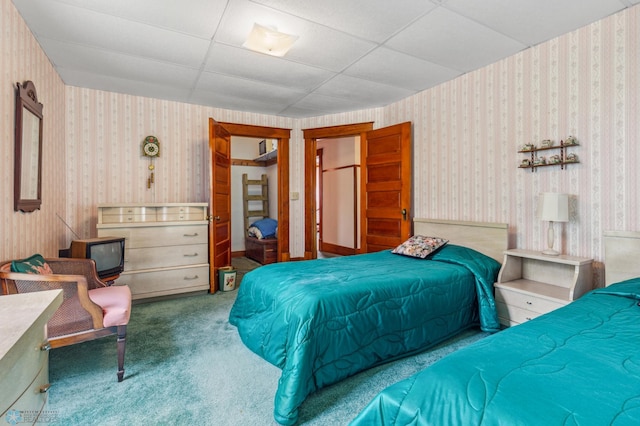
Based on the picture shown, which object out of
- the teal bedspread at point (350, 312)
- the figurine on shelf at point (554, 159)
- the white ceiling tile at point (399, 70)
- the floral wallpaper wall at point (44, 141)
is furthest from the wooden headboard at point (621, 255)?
the floral wallpaper wall at point (44, 141)

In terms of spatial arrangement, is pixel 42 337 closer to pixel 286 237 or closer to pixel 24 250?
pixel 24 250

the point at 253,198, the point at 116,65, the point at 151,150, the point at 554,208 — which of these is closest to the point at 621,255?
the point at 554,208

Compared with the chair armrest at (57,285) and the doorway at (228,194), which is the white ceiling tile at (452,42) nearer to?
the doorway at (228,194)

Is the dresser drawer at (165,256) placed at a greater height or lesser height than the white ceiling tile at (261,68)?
lesser

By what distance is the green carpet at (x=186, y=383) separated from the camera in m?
1.67

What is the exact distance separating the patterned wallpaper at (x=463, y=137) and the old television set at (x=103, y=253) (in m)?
0.25

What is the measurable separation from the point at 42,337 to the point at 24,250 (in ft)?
6.23

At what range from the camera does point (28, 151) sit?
7.79ft

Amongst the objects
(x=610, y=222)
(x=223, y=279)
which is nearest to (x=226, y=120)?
(x=223, y=279)

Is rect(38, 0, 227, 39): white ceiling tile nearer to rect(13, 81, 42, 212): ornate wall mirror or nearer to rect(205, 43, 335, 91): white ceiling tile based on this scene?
rect(205, 43, 335, 91): white ceiling tile

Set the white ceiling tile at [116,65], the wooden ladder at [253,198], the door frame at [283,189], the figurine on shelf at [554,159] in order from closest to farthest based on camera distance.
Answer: the figurine on shelf at [554,159] → the white ceiling tile at [116,65] → the door frame at [283,189] → the wooden ladder at [253,198]

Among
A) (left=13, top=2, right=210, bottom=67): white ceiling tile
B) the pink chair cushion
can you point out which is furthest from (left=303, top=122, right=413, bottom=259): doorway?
the pink chair cushion

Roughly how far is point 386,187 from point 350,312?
7.88 ft

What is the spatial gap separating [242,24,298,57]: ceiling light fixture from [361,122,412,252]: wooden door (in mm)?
1847
